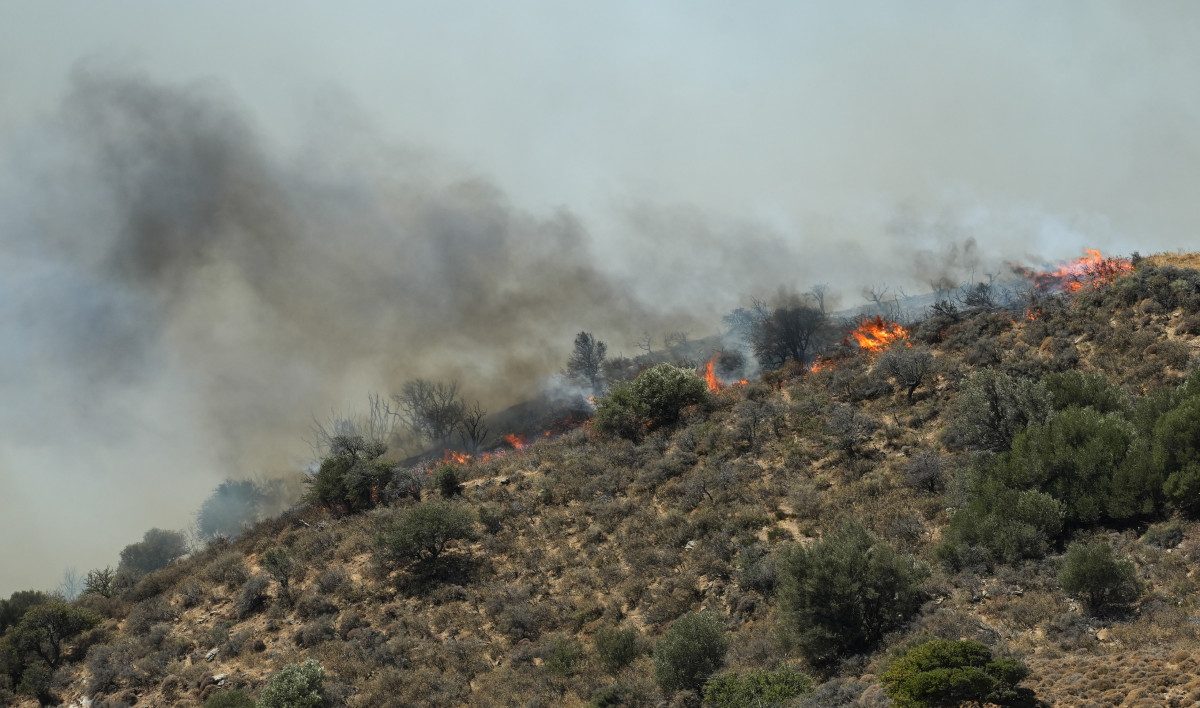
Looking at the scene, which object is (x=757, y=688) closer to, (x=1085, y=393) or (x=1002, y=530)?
(x=1002, y=530)

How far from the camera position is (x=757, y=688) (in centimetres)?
1388

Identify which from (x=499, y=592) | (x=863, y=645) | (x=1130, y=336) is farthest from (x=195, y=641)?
(x=1130, y=336)

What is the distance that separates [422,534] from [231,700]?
7750mm

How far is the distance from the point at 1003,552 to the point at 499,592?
46.6 feet

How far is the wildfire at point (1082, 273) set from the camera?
109 feet

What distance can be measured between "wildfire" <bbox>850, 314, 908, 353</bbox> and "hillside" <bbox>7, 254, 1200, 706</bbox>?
711 mm

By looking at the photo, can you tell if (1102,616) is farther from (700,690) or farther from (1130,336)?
(1130,336)

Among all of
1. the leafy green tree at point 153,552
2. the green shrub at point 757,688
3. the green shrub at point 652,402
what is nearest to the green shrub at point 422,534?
the green shrub at point 652,402

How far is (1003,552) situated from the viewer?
55.8 feet

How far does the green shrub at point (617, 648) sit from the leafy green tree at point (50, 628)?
867 inches

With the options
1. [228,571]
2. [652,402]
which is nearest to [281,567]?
[228,571]

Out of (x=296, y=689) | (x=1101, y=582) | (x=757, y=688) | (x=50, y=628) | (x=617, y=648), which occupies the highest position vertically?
(x=50, y=628)

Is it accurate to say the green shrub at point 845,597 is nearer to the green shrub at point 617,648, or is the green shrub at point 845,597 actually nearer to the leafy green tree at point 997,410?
the green shrub at point 617,648

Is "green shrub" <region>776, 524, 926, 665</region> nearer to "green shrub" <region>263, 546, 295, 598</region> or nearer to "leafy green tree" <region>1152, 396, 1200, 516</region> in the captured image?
"leafy green tree" <region>1152, 396, 1200, 516</region>
